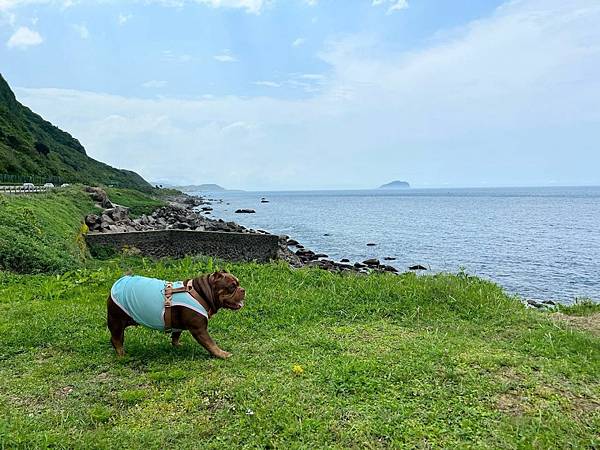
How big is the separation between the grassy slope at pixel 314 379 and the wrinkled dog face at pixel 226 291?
72 centimetres

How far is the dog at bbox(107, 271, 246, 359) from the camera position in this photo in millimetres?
5867

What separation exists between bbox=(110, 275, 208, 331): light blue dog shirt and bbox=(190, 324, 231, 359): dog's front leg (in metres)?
0.19

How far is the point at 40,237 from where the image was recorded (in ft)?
53.6

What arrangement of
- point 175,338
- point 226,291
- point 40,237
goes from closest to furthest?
point 226,291
point 175,338
point 40,237

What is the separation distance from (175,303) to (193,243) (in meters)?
19.6

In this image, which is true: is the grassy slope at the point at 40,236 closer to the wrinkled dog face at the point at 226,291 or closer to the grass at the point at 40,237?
the grass at the point at 40,237

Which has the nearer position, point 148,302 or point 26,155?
point 148,302

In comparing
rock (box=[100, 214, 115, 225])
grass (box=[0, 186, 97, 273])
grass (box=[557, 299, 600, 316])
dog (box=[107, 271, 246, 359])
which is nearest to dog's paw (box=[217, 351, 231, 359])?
dog (box=[107, 271, 246, 359])

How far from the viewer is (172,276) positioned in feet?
37.6

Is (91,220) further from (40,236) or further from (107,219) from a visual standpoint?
(40,236)

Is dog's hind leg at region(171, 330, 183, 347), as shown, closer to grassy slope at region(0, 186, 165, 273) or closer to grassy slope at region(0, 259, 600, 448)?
grassy slope at region(0, 259, 600, 448)

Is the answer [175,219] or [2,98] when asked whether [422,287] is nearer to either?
[175,219]

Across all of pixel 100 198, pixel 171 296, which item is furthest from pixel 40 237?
pixel 100 198

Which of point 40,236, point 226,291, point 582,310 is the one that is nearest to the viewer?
point 226,291
